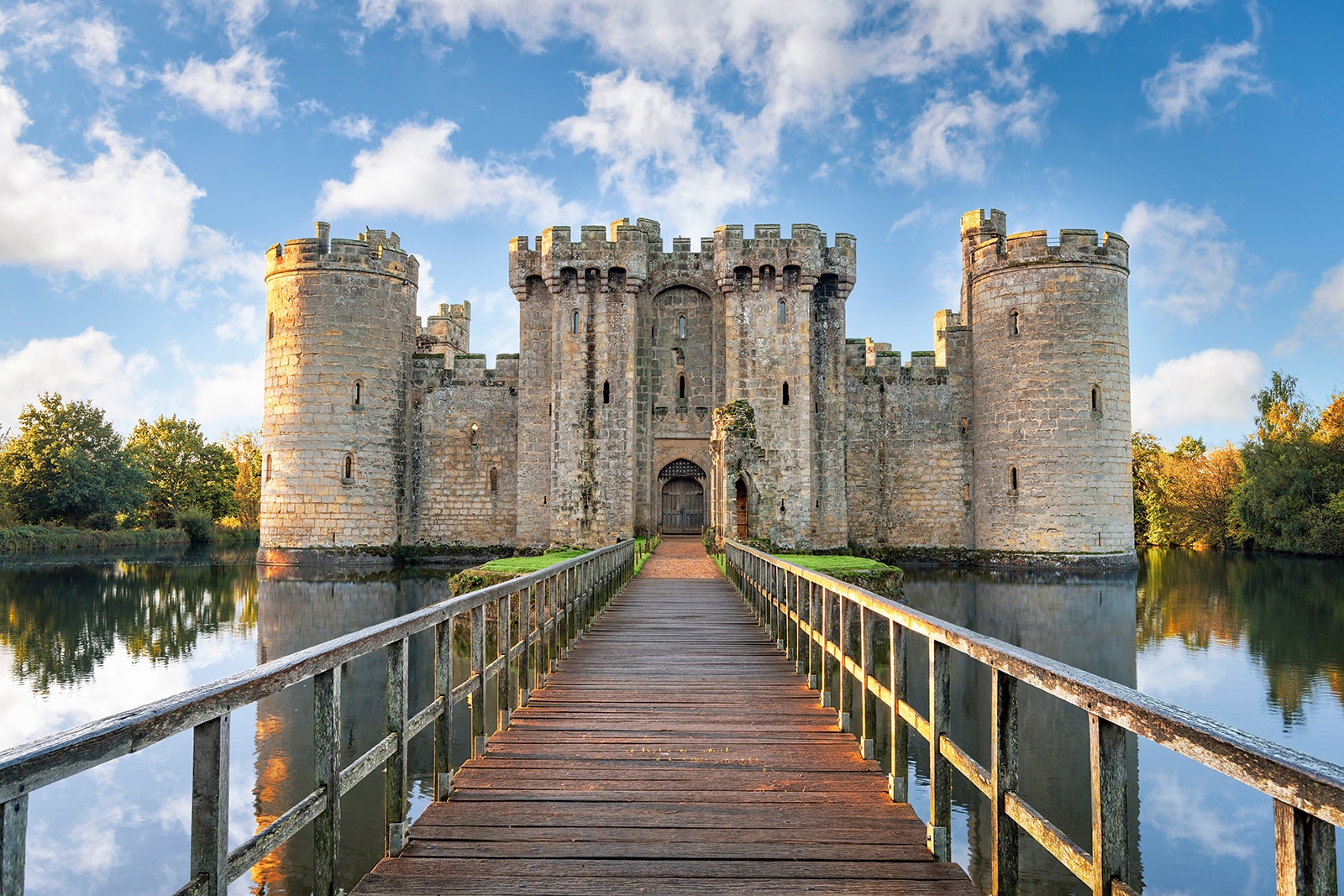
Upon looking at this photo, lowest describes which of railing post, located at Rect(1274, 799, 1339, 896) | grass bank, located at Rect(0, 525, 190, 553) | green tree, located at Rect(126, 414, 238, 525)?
grass bank, located at Rect(0, 525, 190, 553)

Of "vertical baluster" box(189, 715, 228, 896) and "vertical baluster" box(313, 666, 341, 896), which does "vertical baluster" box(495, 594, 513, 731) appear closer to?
"vertical baluster" box(313, 666, 341, 896)

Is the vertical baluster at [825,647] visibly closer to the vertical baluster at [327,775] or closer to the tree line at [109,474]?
the vertical baluster at [327,775]

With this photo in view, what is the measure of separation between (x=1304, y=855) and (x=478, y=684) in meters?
Result: 4.59

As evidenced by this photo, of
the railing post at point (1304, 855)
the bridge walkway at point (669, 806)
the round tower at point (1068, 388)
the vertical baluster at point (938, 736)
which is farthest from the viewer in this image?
the round tower at point (1068, 388)

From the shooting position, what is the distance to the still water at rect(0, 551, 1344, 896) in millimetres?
7547

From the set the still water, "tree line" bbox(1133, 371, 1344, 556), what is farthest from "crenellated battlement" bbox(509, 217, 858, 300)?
"tree line" bbox(1133, 371, 1344, 556)

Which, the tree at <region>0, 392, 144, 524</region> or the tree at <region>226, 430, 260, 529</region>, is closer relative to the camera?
the tree at <region>0, 392, 144, 524</region>

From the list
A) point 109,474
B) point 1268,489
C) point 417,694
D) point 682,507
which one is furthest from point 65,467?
point 1268,489

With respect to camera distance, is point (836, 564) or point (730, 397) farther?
point (730, 397)

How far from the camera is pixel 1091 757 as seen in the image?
2455 mm

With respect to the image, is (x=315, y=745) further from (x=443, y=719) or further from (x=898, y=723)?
(x=898, y=723)

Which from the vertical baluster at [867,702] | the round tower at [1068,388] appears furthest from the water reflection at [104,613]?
the round tower at [1068,388]

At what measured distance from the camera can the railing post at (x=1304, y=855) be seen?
5.61 ft

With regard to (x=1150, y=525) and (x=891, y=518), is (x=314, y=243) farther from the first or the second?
(x=1150, y=525)
